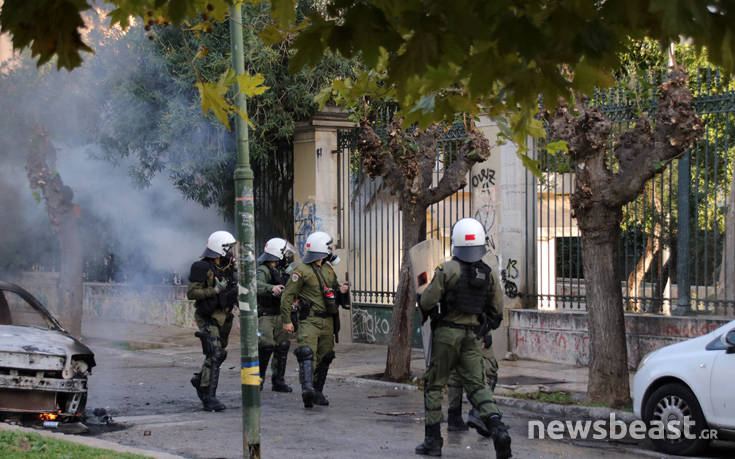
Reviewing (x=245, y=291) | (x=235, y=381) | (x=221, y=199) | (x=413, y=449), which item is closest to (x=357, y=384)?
(x=235, y=381)

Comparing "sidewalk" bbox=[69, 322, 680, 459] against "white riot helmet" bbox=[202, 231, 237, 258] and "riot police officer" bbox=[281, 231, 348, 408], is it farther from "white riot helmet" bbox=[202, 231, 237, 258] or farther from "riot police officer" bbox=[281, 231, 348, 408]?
"white riot helmet" bbox=[202, 231, 237, 258]

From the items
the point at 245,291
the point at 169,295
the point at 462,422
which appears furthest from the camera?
the point at 169,295

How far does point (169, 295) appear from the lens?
20.4 meters

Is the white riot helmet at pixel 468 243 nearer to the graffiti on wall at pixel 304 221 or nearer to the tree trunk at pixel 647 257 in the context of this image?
the tree trunk at pixel 647 257

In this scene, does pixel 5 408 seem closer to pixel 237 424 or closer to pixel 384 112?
pixel 237 424

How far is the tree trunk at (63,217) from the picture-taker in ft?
53.9

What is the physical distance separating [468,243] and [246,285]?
1.85 m

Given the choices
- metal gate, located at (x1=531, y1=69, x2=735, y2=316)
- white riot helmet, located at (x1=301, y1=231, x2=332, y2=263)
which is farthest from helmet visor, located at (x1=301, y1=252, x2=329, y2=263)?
metal gate, located at (x1=531, y1=69, x2=735, y2=316)

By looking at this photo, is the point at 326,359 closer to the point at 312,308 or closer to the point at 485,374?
the point at 312,308

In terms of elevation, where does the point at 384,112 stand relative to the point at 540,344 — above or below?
above

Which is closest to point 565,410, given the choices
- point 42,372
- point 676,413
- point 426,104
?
point 676,413

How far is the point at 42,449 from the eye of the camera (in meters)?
6.96

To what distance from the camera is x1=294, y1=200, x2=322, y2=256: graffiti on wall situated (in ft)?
56.1

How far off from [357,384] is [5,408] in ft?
16.7
